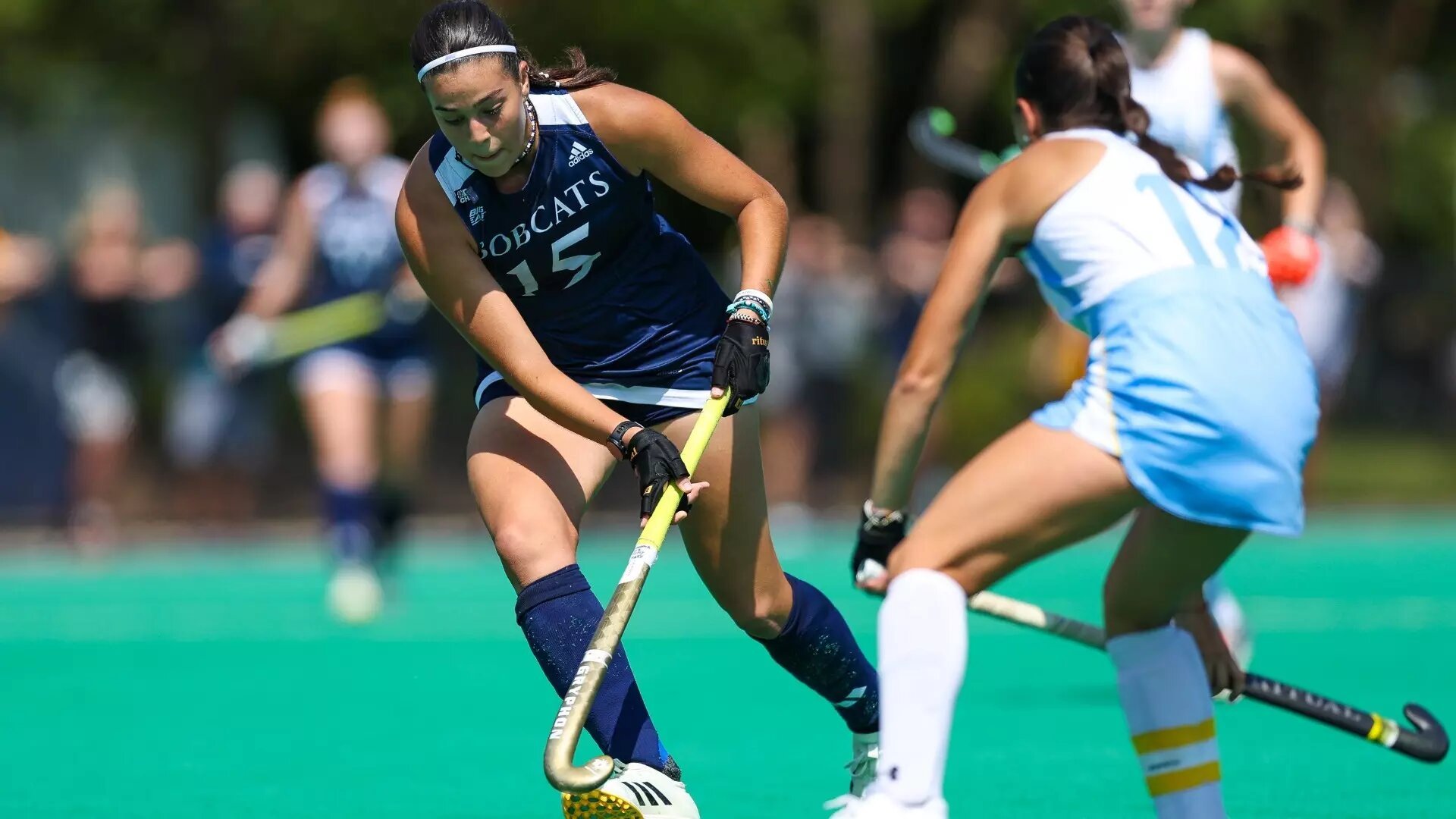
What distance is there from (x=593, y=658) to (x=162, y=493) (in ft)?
43.9

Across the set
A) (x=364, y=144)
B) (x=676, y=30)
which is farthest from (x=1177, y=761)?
(x=676, y=30)

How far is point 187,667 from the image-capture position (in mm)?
8133

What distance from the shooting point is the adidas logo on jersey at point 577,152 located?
4508 millimetres

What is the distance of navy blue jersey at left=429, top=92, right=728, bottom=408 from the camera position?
4500mm

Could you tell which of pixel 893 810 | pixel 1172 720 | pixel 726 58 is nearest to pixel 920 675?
pixel 893 810

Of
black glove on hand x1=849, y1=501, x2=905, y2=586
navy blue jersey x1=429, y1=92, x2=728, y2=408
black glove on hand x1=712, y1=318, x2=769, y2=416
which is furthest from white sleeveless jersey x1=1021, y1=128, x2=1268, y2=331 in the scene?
navy blue jersey x1=429, y1=92, x2=728, y2=408

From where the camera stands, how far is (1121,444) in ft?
12.1

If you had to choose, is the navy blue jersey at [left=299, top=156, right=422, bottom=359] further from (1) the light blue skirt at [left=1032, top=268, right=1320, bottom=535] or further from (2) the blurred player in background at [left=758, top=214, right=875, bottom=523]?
(1) the light blue skirt at [left=1032, top=268, right=1320, bottom=535]

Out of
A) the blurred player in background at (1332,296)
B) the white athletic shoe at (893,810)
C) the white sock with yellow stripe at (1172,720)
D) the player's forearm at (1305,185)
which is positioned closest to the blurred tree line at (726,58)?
the blurred player in background at (1332,296)

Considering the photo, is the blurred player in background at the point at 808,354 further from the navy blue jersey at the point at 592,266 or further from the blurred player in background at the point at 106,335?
the navy blue jersey at the point at 592,266

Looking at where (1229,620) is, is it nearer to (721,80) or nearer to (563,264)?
(563,264)

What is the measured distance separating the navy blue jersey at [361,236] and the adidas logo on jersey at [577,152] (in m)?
5.16

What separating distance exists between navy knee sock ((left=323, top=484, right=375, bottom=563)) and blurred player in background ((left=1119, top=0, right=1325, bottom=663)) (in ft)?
14.3

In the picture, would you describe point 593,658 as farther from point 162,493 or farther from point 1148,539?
point 162,493
